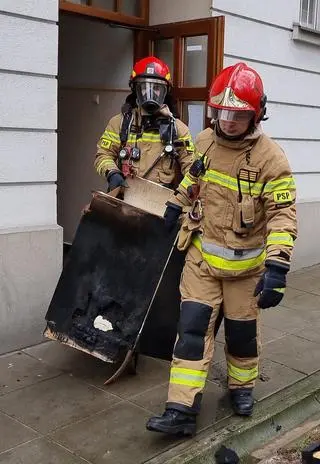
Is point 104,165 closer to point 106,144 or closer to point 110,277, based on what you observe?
point 106,144

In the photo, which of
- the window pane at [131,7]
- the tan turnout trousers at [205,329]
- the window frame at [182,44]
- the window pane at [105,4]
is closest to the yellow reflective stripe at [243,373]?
the tan turnout trousers at [205,329]

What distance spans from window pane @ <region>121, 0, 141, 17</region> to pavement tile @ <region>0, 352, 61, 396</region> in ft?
10.7

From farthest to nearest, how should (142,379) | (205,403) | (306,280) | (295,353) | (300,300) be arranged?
(306,280)
(300,300)
(295,353)
(142,379)
(205,403)

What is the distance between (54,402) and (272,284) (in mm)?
1554

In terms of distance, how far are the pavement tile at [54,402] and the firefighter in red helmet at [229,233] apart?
1.89 feet

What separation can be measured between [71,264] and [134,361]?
788mm

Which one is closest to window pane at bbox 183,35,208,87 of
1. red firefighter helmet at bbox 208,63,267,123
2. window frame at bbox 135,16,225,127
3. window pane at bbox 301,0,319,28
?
window frame at bbox 135,16,225,127

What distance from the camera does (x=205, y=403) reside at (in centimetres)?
393

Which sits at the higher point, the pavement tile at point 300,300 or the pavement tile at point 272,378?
the pavement tile at point 300,300

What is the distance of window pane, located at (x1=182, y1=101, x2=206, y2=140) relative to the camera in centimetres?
577

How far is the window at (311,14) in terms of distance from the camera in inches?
294

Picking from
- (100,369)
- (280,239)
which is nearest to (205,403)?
(100,369)

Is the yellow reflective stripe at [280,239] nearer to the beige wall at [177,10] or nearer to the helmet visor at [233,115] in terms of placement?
the helmet visor at [233,115]

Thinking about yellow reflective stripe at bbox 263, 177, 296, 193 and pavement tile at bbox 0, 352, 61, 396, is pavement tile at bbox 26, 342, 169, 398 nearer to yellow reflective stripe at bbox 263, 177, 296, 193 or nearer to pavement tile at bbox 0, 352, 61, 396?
pavement tile at bbox 0, 352, 61, 396
